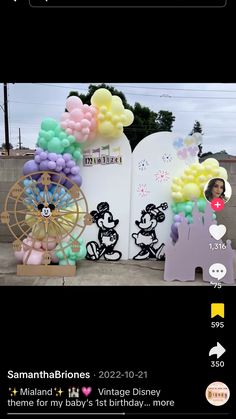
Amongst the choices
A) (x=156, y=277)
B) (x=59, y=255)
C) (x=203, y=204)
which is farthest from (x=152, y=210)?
(x=59, y=255)

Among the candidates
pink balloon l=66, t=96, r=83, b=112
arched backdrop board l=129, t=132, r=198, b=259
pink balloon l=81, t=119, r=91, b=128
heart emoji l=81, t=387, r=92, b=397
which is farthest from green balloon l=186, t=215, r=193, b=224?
heart emoji l=81, t=387, r=92, b=397

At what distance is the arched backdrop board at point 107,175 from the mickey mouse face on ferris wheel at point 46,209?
0.72 meters

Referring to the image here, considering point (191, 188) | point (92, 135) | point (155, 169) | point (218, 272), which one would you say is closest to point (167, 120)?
point (155, 169)

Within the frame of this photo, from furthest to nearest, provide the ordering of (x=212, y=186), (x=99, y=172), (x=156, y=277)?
(x=99, y=172), (x=156, y=277), (x=212, y=186)

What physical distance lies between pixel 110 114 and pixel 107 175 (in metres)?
0.73

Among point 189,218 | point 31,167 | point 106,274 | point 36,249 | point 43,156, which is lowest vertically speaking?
point 106,274

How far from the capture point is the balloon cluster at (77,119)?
360cm

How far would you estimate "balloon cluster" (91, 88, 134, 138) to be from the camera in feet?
12.1

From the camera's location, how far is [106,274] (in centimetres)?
350

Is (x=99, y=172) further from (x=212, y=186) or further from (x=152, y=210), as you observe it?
(x=212, y=186)

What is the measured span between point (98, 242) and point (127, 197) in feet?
2.20

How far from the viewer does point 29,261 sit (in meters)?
3.45

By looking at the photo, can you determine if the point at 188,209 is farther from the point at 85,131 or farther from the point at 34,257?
the point at 34,257

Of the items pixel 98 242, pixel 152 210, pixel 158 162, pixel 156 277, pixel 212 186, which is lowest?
pixel 156 277
